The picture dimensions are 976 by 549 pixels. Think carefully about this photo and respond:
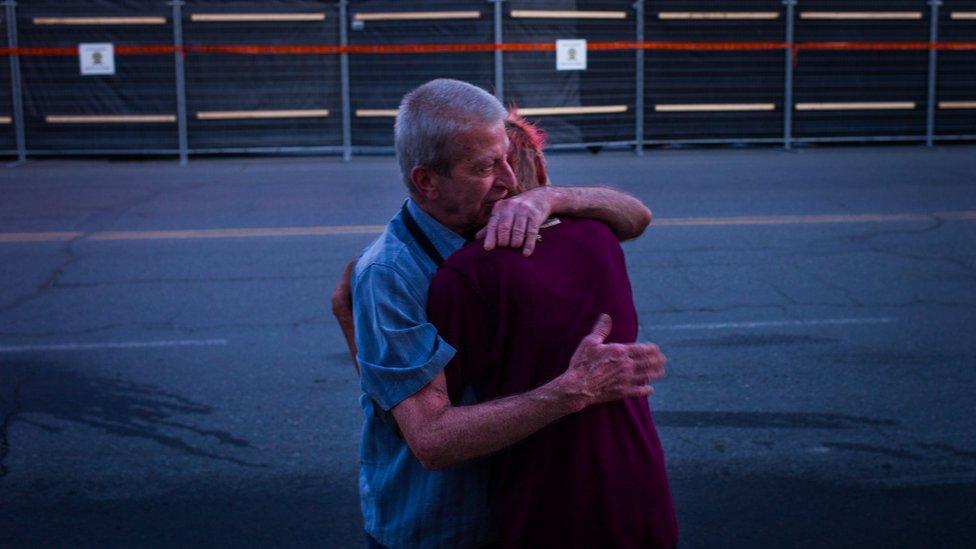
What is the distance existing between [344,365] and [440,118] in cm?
475

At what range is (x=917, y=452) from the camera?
543 centimetres

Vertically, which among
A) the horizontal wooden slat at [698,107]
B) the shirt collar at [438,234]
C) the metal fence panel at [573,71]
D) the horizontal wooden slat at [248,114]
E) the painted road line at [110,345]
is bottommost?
the painted road line at [110,345]

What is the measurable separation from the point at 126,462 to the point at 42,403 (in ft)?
3.72

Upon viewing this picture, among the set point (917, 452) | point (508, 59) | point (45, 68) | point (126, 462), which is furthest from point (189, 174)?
point (917, 452)

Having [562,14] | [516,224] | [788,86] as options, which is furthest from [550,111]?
[516,224]

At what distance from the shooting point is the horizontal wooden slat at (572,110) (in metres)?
16.4

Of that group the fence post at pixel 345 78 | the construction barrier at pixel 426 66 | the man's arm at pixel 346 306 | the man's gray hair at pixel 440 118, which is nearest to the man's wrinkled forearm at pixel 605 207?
the man's gray hair at pixel 440 118

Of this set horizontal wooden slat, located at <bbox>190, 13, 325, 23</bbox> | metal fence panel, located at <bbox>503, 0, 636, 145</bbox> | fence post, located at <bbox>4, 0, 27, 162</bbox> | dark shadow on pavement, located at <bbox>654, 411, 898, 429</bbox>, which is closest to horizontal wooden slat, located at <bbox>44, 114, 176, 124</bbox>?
fence post, located at <bbox>4, 0, 27, 162</bbox>

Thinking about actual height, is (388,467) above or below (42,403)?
above

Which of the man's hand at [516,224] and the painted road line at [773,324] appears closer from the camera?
the man's hand at [516,224]

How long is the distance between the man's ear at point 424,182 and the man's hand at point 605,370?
18.4 inches

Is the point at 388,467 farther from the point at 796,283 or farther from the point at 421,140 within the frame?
the point at 796,283

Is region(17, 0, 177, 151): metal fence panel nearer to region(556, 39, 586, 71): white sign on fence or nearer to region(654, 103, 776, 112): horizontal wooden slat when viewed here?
region(556, 39, 586, 71): white sign on fence

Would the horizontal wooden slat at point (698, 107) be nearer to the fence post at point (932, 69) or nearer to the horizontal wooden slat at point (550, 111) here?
the horizontal wooden slat at point (550, 111)
